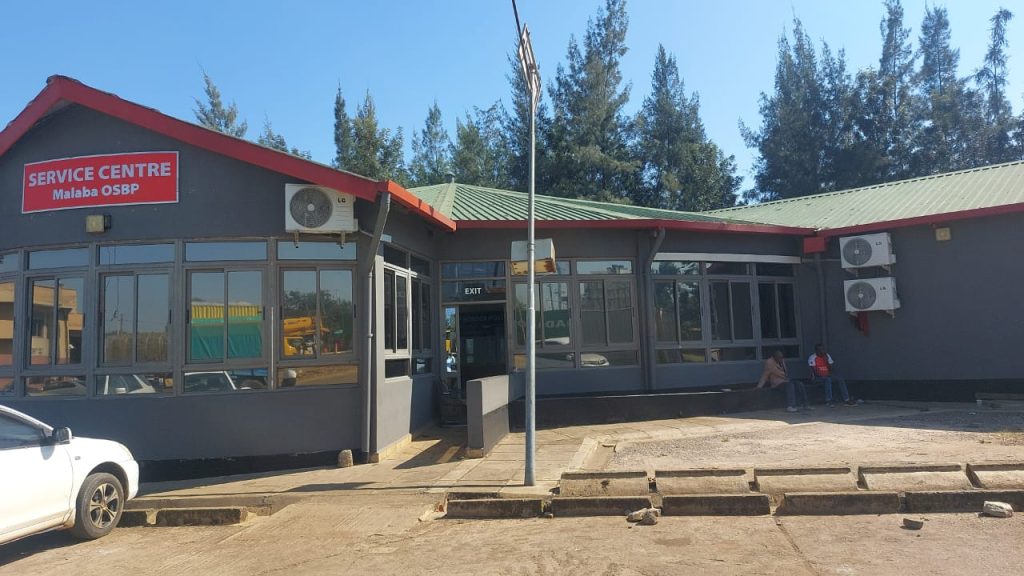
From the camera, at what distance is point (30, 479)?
571 cm

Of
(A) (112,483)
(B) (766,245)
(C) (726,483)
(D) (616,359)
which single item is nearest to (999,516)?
(C) (726,483)

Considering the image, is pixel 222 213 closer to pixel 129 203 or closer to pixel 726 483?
pixel 129 203

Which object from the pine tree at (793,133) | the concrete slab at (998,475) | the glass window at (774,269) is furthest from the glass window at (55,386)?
the pine tree at (793,133)

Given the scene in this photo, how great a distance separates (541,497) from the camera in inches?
274

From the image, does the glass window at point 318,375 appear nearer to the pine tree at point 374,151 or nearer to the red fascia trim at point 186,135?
the red fascia trim at point 186,135

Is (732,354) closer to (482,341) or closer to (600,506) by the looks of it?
(482,341)

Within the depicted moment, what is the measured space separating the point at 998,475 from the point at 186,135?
414 inches

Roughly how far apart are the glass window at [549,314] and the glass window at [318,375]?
4075 millimetres

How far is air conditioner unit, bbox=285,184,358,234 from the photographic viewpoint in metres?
9.14

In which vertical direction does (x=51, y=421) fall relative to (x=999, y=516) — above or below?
above

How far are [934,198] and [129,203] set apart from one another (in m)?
15.7

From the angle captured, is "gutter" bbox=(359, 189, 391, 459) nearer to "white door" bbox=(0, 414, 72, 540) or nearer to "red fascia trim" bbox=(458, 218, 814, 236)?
"red fascia trim" bbox=(458, 218, 814, 236)

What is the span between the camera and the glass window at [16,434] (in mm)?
5836

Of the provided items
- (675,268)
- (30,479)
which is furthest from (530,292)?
(675,268)
